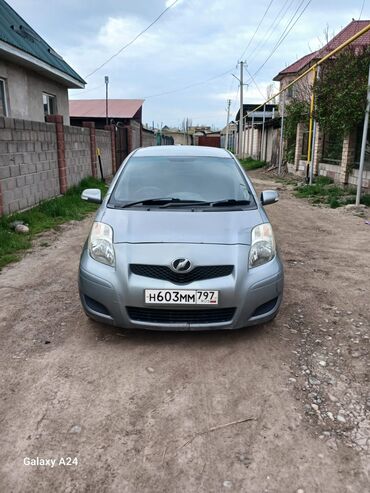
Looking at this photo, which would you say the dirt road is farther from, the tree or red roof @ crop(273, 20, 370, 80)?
red roof @ crop(273, 20, 370, 80)

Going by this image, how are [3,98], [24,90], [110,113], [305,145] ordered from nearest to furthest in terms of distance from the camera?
[3,98] → [24,90] → [305,145] → [110,113]

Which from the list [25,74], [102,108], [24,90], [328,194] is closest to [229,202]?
[328,194]

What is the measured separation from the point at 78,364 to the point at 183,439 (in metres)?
1.04

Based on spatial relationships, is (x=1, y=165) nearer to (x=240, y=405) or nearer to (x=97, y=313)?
(x=97, y=313)

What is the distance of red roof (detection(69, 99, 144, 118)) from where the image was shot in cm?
2606

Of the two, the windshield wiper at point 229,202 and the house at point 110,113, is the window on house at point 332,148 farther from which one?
the house at point 110,113

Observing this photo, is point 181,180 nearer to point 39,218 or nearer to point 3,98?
point 39,218

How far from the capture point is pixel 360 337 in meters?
3.32

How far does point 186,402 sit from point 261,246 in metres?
1.30

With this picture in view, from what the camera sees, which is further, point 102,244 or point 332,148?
point 332,148

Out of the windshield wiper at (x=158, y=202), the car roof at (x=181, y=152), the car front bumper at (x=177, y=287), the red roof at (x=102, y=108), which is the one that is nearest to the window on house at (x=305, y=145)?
the red roof at (x=102, y=108)

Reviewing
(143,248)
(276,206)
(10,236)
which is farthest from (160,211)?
(276,206)

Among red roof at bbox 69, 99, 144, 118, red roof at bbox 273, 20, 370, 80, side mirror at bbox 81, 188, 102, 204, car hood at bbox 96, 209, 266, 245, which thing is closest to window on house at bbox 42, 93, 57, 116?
red roof at bbox 273, 20, 370, 80

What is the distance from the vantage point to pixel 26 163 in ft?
25.2
